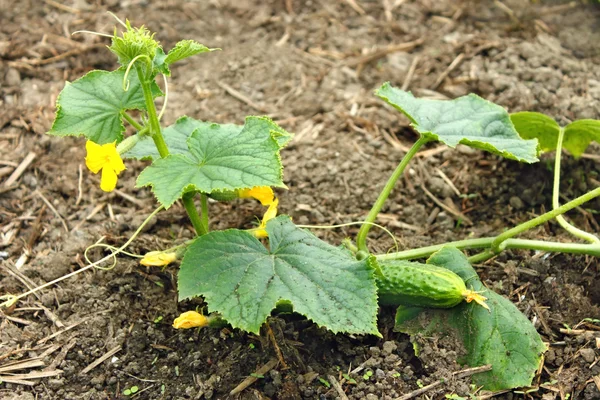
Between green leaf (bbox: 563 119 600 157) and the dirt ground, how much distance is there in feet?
0.64

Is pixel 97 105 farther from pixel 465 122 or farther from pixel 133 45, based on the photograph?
pixel 465 122

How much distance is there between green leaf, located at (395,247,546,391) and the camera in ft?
9.36

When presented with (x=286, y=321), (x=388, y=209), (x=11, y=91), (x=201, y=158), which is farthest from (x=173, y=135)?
(x=11, y=91)

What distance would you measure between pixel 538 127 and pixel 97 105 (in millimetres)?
2305

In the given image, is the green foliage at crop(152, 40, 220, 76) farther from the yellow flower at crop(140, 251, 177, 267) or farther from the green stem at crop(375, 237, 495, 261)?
the green stem at crop(375, 237, 495, 261)

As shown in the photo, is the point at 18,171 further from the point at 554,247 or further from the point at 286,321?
the point at 554,247

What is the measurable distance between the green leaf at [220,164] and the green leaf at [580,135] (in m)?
1.65

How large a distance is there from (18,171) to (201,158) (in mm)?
1623

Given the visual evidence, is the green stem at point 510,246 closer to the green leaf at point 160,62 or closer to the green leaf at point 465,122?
the green leaf at point 465,122

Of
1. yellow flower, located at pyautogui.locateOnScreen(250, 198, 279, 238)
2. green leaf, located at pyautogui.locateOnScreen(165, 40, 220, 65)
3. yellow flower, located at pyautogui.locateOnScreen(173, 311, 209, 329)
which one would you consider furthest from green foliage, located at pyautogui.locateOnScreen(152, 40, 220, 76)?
yellow flower, located at pyautogui.locateOnScreen(173, 311, 209, 329)

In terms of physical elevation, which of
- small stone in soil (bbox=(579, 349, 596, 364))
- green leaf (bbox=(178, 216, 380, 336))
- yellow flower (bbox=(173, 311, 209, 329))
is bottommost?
small stone in soil (bbox=(579, 349, 596, 364))

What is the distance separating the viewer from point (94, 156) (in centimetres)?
267

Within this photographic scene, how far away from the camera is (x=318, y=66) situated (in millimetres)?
4785

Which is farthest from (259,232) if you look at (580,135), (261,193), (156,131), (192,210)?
(580,135)
